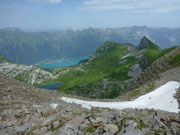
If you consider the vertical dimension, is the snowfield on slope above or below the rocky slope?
below

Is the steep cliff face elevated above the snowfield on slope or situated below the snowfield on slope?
above

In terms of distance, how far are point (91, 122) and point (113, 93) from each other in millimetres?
86442

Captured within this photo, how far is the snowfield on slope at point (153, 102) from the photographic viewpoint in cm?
2961

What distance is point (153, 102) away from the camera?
3170cm

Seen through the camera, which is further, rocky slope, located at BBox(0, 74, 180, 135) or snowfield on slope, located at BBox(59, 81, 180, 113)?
snowfield on slope, located at BBox(59, 81, 180, 113)

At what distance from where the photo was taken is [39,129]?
46.9 ft

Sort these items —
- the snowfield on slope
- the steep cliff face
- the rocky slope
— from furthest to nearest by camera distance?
the steep cliff face
the snowfield on slope
the rocky slope

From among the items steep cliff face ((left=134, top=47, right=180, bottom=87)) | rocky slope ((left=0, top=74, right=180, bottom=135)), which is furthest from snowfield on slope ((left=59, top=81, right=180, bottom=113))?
steep cliff face ((left=134, top=47, right=180, bottom=87))

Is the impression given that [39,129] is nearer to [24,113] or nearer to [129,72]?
[24,113]

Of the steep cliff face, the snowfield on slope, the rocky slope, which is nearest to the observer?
the rocky slope

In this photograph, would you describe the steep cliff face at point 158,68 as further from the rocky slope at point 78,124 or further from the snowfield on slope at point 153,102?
the rocky slope at point 78,124

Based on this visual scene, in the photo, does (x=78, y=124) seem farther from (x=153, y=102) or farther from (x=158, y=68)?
(x=158, y=68)

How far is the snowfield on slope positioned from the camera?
2961cm

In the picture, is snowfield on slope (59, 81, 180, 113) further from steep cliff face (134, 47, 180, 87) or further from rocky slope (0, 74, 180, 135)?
steep cliff face (134, 47, 180, 87)
